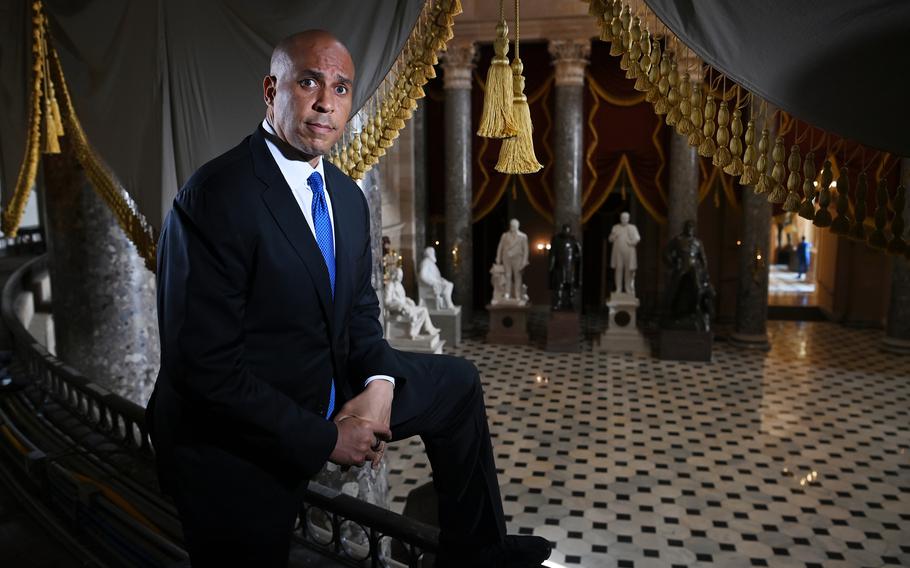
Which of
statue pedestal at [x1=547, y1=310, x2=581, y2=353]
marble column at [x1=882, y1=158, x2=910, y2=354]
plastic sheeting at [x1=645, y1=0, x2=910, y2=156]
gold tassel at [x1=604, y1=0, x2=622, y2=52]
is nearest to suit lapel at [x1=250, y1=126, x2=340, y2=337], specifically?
plastic sheeting at [x1=645, y1=0, x2=910, y2=156]

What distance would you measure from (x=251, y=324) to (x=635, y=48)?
189 centimetres

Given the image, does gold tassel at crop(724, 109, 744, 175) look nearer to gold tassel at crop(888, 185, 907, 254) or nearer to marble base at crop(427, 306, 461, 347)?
gold tassel at crop(888, 185, 907, 254)

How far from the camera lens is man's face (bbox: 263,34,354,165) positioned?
1.77 m

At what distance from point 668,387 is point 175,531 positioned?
28.4 feet

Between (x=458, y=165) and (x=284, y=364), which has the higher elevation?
(x=458, y=165)

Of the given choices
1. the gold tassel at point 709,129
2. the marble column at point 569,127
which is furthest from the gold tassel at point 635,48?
the marble column at point 569,127

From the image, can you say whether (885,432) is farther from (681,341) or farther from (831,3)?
(831,3)

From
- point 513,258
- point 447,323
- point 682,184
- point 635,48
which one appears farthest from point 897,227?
point 682,184

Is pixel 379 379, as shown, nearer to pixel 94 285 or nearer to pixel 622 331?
pixel 94 285

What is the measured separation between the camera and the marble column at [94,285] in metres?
4.80

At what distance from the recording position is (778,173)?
2.81 metres

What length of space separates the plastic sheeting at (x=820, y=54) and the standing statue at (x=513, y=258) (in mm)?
10564

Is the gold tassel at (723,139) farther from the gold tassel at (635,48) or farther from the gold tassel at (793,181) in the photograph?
the gold tassel at (635,48)

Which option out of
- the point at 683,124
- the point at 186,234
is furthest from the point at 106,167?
the point at 683,124
